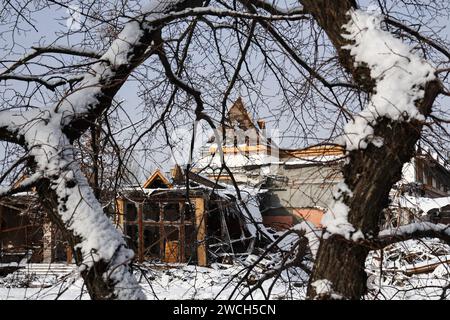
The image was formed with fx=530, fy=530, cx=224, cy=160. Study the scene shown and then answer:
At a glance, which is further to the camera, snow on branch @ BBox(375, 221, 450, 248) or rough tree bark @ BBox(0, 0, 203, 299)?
snow on branch @ BBox(375, 221, 450, 248)

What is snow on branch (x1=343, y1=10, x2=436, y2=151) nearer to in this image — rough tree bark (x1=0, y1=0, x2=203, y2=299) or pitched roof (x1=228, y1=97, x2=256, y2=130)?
rough tree bark (x1=0, y1=0, x2=203, y2=299)

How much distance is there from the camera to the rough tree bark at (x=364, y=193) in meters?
2.91

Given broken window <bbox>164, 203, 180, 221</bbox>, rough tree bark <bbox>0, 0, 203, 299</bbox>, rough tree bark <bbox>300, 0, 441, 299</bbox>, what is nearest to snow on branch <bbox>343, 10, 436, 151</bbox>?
rough tree bark <bbox>300, 0, 441, 299</bbox>

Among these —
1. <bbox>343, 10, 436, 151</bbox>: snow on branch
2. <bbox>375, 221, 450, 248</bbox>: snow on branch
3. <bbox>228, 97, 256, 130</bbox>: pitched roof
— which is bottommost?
<bbox>375, 221, 450, 248</bbox>: snow on branch

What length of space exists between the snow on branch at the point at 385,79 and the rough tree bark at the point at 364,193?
0.14 ft

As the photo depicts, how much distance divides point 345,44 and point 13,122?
2.41 meters

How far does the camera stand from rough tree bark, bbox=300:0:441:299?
2.91 metres

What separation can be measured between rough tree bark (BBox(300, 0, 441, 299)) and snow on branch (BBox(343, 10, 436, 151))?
42 millimetres

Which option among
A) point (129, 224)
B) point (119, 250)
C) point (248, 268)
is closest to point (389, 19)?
point (248, 268)

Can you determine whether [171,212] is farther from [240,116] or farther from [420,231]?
[420,231]

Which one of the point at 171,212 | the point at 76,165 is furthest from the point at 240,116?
the point at 171,212

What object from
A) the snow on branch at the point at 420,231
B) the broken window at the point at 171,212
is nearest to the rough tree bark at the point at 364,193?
the snow on branch at the point at 420,231

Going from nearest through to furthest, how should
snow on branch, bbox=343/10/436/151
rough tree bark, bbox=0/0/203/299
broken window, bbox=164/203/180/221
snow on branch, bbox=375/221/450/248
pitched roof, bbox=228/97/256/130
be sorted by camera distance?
snow on branch, bbox=343/10/436/151 < rough tree bark, bbox=0/0/203/299 < snow on branch, bbox=375/221/450/248 < pitched roof, bbox=228/97/256/130 < broken window, bbox=164/203/180/221

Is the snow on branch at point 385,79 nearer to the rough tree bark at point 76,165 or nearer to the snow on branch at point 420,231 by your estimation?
the snow on branch at point 420,231
